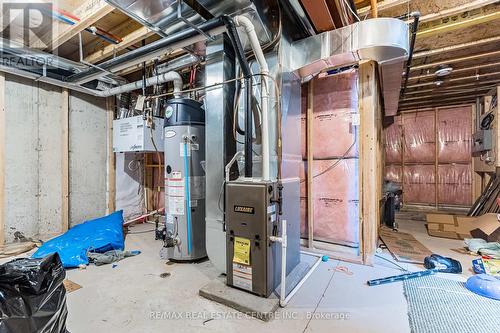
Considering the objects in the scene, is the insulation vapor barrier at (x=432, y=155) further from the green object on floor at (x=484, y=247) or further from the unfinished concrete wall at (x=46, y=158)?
the unfinished concrete wall at (x=46, y=158)

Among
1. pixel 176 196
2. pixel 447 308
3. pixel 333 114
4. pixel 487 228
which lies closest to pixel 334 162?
pixel 333 114

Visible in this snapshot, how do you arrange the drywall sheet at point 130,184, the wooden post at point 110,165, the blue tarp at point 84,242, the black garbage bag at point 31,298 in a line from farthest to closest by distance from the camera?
the drywall sheet at point 130,184, the wooden post at point 110,165, the blue tarp at point 84,242, the black garbage bag at point 31,298

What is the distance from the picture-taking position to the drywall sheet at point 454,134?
18.5ft

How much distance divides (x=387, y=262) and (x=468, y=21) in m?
2.63

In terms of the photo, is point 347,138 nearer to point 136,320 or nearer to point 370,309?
point 370,309

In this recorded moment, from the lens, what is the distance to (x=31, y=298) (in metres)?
1.09

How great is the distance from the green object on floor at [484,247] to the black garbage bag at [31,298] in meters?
4.00

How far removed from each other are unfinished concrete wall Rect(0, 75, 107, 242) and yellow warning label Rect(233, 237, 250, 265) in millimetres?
3354

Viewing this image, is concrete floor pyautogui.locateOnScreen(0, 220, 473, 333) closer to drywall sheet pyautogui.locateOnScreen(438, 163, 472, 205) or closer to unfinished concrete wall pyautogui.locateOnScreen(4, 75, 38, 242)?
unfinished concrete wall pyautogui.locateOnScreen(4, 75, 38, 242)

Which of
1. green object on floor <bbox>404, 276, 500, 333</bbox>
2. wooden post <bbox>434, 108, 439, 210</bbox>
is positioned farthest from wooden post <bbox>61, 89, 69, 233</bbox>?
wooden post <bbox>434, 108, 439, 210</bbox>

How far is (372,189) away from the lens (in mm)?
2586

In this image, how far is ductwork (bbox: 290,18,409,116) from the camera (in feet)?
6.57

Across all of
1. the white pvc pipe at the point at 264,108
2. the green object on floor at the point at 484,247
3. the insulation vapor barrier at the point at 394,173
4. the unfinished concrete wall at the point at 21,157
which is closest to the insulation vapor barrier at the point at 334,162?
the white pvc pipe at the point at 264,108

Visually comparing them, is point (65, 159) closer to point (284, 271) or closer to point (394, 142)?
point (284, 271)
